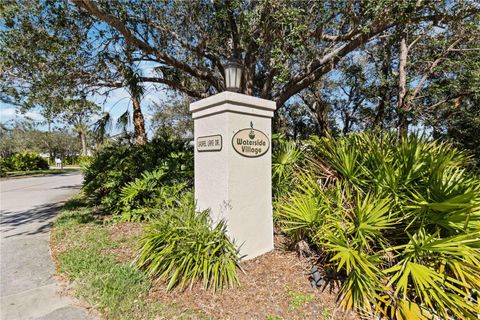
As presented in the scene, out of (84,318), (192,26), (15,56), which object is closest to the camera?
(84,318)

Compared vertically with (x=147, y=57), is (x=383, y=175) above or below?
below

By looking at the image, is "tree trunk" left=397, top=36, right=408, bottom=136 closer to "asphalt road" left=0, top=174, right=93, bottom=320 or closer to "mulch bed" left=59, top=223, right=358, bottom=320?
"mulch bed" left=59, top=223, right=358, bottom=320

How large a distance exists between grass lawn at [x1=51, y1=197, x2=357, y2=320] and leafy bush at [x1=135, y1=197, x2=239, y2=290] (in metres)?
0.14

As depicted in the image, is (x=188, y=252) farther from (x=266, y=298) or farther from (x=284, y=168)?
(x=284, y=168)

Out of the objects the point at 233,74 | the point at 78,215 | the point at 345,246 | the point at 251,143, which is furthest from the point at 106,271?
the point at 78,215

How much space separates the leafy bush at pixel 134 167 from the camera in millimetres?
6492

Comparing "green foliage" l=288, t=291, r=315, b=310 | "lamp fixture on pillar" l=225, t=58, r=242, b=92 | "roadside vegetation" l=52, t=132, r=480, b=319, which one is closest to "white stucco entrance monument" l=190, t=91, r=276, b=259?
"roadside vegetation" l=52, t=132, r=480, b=319

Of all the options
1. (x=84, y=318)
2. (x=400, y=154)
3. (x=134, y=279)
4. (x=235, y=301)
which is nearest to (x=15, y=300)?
(x=84, y=318)

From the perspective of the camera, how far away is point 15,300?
3318 millimetres

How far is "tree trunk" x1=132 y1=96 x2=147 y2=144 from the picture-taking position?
880 centimetres

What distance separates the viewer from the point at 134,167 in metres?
6.89

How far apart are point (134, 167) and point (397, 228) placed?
5925 millimetres

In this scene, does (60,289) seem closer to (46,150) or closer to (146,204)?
(146,204)

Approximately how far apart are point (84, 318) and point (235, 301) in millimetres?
1712
